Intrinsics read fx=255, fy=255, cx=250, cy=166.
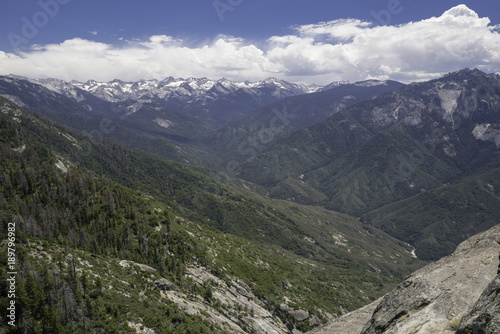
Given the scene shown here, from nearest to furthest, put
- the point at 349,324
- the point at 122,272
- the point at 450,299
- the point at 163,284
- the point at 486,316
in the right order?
the point at 486,316 → the point at 450,299 → the point at 349,324 → the point at 122,272 → the point at 163,284

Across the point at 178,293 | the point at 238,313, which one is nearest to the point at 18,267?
the point at 178,293

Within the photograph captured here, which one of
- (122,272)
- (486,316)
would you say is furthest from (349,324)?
(122,272)

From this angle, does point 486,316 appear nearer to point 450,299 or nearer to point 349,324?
point 450,299

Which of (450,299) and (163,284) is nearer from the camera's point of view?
(450,299)

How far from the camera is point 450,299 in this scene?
1015 inches

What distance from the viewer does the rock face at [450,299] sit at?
19703mm

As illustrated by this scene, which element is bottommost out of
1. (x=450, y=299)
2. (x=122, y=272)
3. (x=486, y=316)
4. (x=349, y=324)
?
(x=122, y=272)

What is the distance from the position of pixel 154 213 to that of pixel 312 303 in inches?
4342

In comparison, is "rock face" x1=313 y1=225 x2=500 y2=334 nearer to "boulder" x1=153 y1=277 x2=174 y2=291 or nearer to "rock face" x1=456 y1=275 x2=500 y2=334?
"rock face" x1=456 y1=275 x2=500 y2=334

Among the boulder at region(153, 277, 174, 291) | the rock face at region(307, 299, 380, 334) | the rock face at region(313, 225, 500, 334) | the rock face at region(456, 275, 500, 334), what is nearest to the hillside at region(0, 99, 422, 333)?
the boulder at region(153, 277, 174, 291)

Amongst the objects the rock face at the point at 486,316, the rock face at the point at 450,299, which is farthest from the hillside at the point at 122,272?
the rock face at the point at 486,316

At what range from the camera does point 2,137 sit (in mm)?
196000

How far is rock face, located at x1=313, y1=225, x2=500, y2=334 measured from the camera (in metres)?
19.7

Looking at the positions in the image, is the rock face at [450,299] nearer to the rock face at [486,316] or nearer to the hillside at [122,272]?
the rock face at [486,316]
